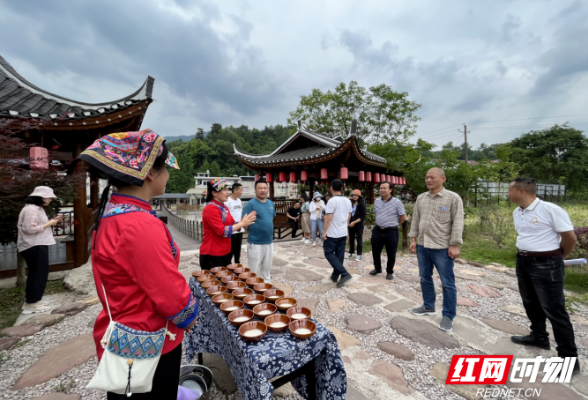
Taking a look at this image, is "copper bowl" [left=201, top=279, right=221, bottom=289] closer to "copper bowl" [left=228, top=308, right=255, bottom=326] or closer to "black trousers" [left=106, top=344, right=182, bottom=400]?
"copper bowl" [left=228, top=308, right=255, bottom=326]

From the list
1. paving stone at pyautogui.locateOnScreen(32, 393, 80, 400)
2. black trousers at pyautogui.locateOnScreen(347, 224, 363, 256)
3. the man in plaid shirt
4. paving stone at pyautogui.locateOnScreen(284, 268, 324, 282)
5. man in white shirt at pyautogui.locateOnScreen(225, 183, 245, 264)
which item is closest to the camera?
paving stone at pyautogui.locateOnScreen(32, 393, 80, 400)

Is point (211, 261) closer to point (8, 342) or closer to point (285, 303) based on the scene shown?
point (285, 303)


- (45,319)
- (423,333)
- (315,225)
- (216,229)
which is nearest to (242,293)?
(216,229)

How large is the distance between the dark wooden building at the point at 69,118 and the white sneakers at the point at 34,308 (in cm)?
204

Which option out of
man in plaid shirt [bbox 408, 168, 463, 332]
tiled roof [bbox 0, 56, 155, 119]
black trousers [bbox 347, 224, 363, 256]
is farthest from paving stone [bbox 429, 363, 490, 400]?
tiled roof [bbox 0, 56, 155, 119]

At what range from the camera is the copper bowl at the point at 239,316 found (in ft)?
5.97

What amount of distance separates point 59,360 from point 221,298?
2.14m

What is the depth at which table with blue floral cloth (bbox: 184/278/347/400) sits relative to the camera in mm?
1489

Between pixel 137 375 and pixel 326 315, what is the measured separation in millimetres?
2879

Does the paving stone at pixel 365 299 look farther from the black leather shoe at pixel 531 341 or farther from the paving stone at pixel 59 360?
the paving stone at pixel 59 360

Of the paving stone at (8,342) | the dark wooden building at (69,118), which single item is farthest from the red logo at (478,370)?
the dark wooden building at (69,118)

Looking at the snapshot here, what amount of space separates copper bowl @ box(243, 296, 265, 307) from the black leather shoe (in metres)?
3.06

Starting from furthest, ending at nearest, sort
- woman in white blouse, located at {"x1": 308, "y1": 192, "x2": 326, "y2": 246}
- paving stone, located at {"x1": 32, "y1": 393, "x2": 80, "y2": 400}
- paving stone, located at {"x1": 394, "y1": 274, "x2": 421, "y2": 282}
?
1. woman in white blouse, located at {"x1": 308, "y1": 192, "x2": 326, "y2": 246}
2. paving stone, located at {"x1": 394, "y1": 274, "x2": 421, "y2": 282}
3. paving stone, located at {"x1": 32, "y1": 393, "x2": 80, "y2": 400}

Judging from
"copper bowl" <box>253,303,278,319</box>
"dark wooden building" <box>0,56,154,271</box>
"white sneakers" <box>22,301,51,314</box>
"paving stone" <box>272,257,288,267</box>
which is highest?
"dark wooden building" <box>0,56,154,271</box>
